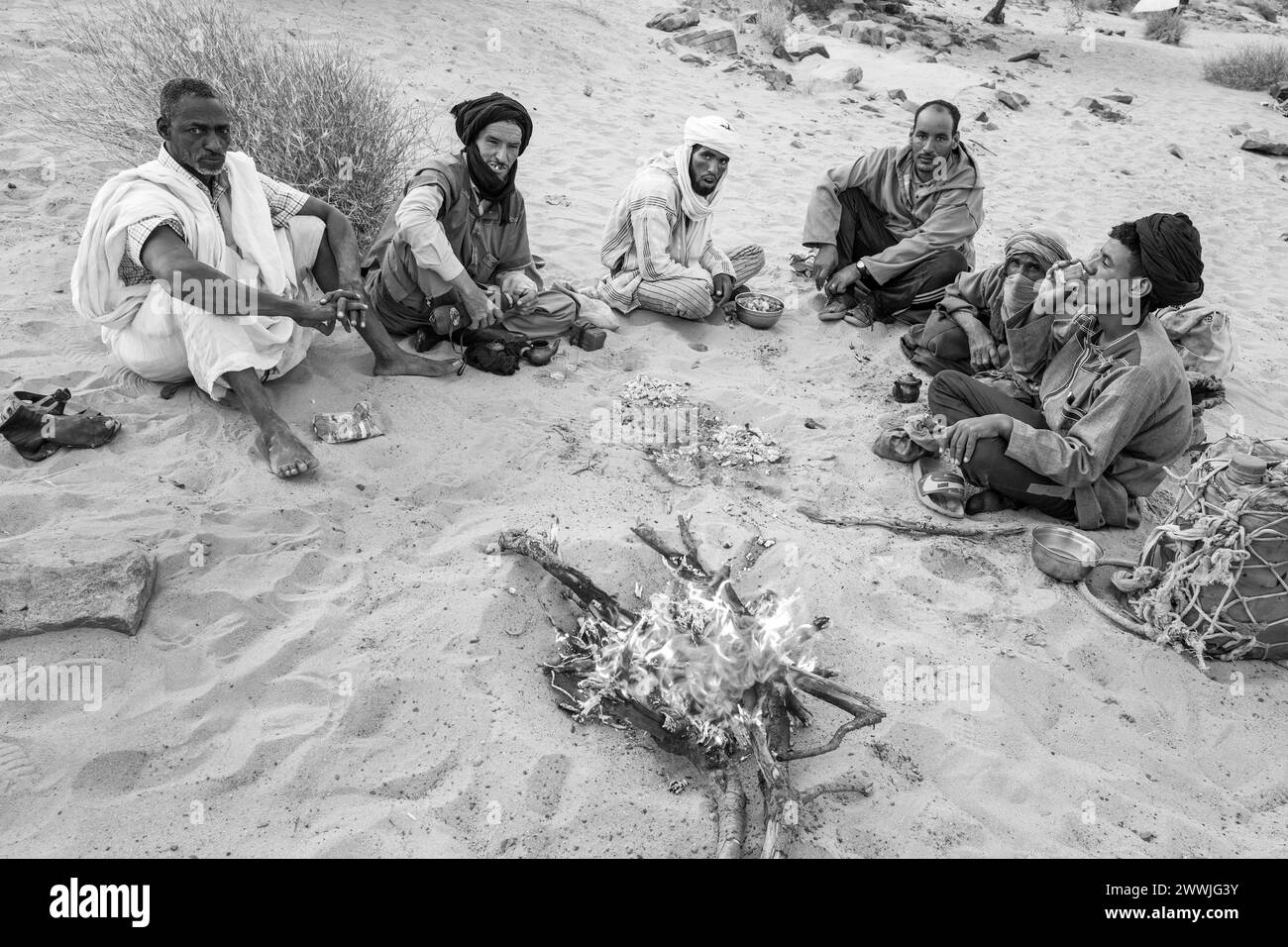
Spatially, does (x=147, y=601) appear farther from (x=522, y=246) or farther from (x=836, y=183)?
(x=836, y=183)

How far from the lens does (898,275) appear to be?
16.0 ft

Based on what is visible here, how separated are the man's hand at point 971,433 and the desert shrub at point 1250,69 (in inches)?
488

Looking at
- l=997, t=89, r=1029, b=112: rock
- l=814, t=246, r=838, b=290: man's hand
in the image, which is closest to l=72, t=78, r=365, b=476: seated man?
l=814, t=246, r=838, b=290: man's hand

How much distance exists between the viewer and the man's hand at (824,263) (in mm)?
5023

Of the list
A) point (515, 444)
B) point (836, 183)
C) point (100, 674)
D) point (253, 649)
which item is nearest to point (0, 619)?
point (100, 674)

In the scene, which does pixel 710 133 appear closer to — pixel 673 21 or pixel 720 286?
pixel 720 286

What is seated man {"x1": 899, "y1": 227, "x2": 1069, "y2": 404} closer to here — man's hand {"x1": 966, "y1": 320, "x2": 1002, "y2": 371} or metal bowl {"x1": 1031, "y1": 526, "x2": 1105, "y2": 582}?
man's hand {"x1": 966, "y1": 320, "x2": 1002, "y2": 371}

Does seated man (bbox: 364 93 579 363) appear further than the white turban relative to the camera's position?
No

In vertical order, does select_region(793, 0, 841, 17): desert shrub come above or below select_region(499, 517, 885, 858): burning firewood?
above

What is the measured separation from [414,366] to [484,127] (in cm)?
107

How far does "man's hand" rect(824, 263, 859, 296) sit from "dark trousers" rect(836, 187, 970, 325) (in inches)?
3.0

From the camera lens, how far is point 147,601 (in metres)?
2.63

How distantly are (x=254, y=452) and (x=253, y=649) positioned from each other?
1.00 metres

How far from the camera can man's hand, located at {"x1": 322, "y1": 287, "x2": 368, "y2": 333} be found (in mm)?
3447
